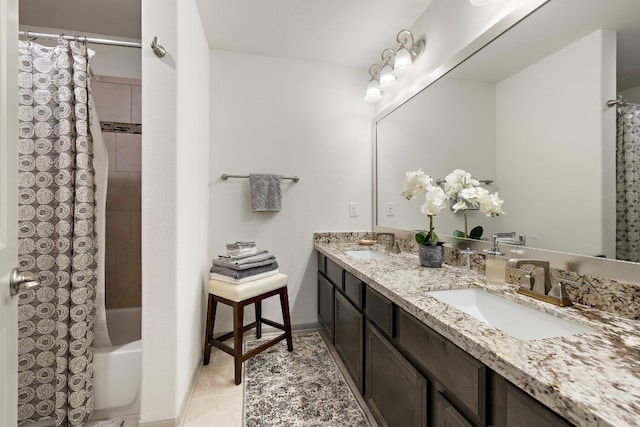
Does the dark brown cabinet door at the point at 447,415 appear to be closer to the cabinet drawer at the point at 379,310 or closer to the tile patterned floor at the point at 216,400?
the cabinet drawer at the point at 379,310

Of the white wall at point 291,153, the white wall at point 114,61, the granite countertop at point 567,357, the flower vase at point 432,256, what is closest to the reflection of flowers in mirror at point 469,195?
the flower vase at point 432,256

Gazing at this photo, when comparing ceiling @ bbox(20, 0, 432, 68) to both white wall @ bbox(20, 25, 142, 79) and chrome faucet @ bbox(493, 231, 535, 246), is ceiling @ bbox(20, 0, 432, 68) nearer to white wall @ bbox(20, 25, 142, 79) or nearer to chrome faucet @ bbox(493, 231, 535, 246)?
white wall @ bbox(20, 25, 142, 79)

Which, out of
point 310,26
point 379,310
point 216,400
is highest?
point 310,26

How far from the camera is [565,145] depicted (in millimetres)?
1014

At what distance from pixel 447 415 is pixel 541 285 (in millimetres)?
556

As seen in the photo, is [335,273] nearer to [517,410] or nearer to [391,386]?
[391,386]

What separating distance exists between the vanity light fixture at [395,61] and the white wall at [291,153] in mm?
297

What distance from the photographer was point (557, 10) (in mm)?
1024

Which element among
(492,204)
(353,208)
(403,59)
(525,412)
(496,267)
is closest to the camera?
(525,412)

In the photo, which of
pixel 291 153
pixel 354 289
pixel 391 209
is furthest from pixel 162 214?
pixel 391 209

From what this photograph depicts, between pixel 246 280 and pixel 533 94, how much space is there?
1700 millimetres

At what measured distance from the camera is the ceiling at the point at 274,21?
1.78 meters

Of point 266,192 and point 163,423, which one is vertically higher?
point 266,192

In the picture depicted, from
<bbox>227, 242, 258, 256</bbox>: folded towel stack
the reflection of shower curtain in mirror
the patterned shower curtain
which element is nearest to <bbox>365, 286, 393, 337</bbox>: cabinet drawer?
the reflection of shower curtain in mirror
